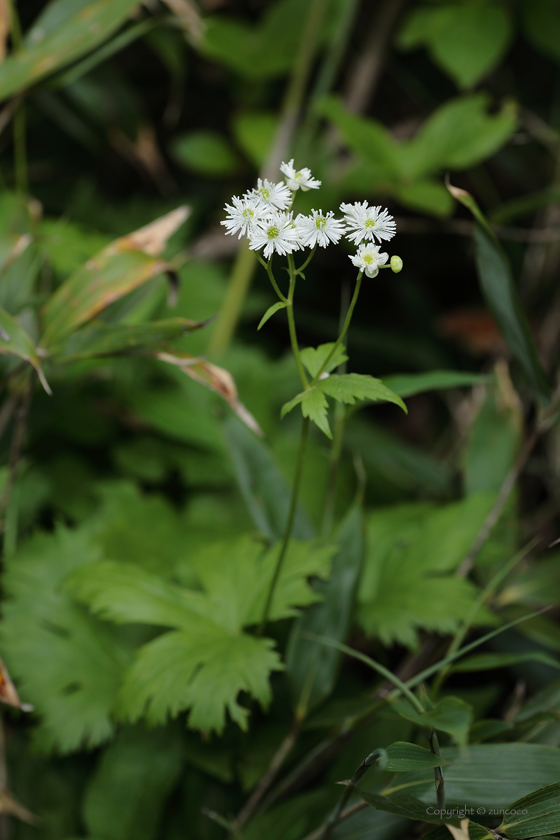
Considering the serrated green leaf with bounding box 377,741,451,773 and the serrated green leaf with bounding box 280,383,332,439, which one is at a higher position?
the serrated green leaf with bounding box 280,383,332,439

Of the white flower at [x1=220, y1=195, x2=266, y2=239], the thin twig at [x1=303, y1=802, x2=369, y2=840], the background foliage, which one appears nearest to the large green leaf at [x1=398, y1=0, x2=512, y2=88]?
the background foliage

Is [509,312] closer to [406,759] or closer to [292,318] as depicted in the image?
[292,318]

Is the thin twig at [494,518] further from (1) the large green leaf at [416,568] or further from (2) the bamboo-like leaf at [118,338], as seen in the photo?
(2) the bamboo-like leaf at [118,338]

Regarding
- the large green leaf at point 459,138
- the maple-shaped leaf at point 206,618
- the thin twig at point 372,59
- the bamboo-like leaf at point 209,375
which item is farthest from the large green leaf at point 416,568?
the thin twig at point 372,59

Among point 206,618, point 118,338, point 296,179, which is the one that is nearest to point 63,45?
point 118,338

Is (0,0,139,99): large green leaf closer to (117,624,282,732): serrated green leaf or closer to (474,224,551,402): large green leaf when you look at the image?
(474,224,551,402): large green leaf

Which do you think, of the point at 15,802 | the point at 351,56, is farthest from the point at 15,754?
the point at 351,56
